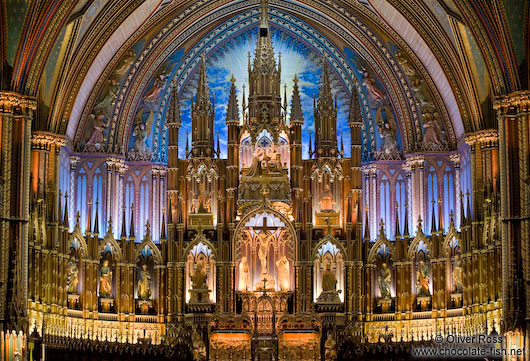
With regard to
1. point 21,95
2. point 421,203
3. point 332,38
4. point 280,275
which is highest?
point 332,38

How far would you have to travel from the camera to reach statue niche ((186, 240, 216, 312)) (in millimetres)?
40875

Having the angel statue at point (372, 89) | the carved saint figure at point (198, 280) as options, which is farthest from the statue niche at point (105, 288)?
the angel statue at point (372, 89)

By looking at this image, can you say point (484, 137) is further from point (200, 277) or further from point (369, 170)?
point (200, 277)

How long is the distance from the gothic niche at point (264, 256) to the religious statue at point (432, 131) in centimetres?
612

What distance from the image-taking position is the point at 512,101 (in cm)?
3481

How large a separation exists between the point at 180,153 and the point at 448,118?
33.8ft

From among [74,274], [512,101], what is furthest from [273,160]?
[512,101]

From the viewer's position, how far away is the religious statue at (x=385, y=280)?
4141 cm

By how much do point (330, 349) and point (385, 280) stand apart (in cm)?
338

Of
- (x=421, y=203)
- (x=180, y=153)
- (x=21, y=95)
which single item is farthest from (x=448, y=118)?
(x=21, y=95)

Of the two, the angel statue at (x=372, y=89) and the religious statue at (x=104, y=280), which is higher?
the angel statue at (x=372, y=89)

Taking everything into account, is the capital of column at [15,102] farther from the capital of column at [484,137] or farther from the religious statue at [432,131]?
the religious statue at [432,131]

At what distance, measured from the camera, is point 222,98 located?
149ft

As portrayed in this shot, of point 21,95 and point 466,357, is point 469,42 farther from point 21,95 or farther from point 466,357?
point 21,95
